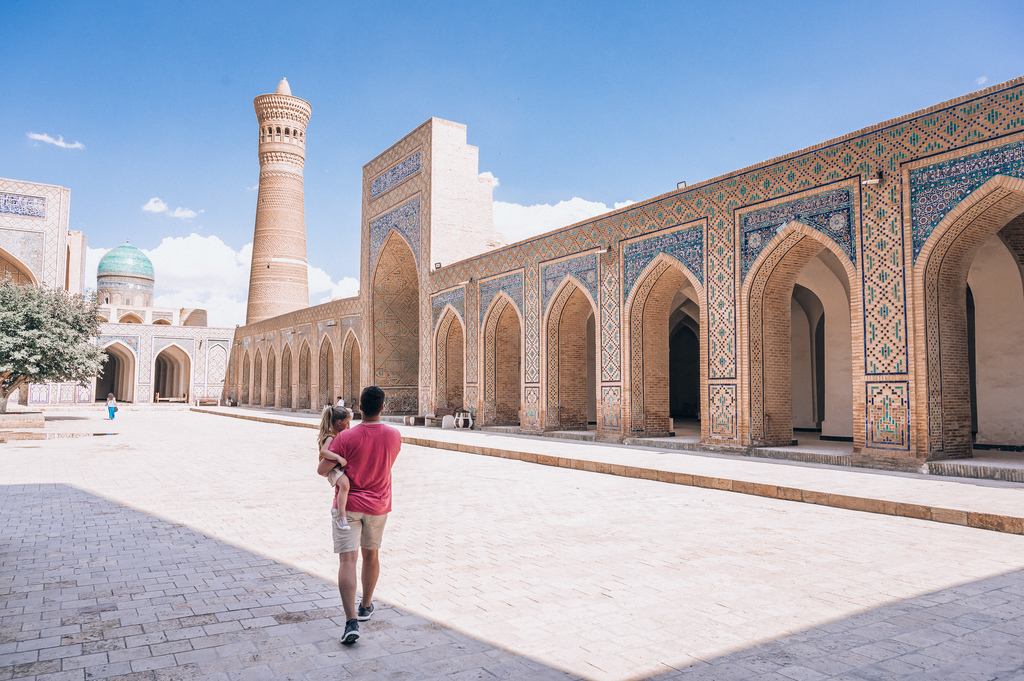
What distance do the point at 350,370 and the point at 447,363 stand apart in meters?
6.96

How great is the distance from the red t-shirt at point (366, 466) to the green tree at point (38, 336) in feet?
55.3

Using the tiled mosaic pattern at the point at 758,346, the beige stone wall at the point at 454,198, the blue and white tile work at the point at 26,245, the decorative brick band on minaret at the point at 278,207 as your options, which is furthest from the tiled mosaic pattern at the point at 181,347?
the tiled mosaic pattern at the point at 758,346

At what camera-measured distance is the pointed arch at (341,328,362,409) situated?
22.8 m

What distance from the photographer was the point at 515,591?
10.9 ft

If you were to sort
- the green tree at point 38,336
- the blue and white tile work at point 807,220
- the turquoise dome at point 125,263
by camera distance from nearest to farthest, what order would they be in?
the blue and white tile work at point 807,220, the green tree at point 38,336, the turquoise dome at point 125,263

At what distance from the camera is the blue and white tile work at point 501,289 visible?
14219mm

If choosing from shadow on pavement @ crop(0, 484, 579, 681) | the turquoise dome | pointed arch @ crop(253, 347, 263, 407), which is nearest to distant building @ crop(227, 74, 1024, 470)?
shadow on pavement @ crop(0, 484, 579, 681)

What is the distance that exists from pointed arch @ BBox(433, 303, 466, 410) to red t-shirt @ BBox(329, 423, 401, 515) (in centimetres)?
1428

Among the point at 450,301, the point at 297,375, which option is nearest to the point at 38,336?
the point at 450,301

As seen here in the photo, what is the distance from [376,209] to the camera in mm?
21031

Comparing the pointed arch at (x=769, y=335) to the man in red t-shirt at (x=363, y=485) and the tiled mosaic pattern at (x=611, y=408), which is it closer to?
the tiled mosaic pattern at (x=611, y=408)

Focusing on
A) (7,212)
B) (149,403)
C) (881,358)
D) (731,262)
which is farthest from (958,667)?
(149,403)

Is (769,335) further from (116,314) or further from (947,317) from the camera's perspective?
(116,314)

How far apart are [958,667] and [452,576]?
216 centimetres
